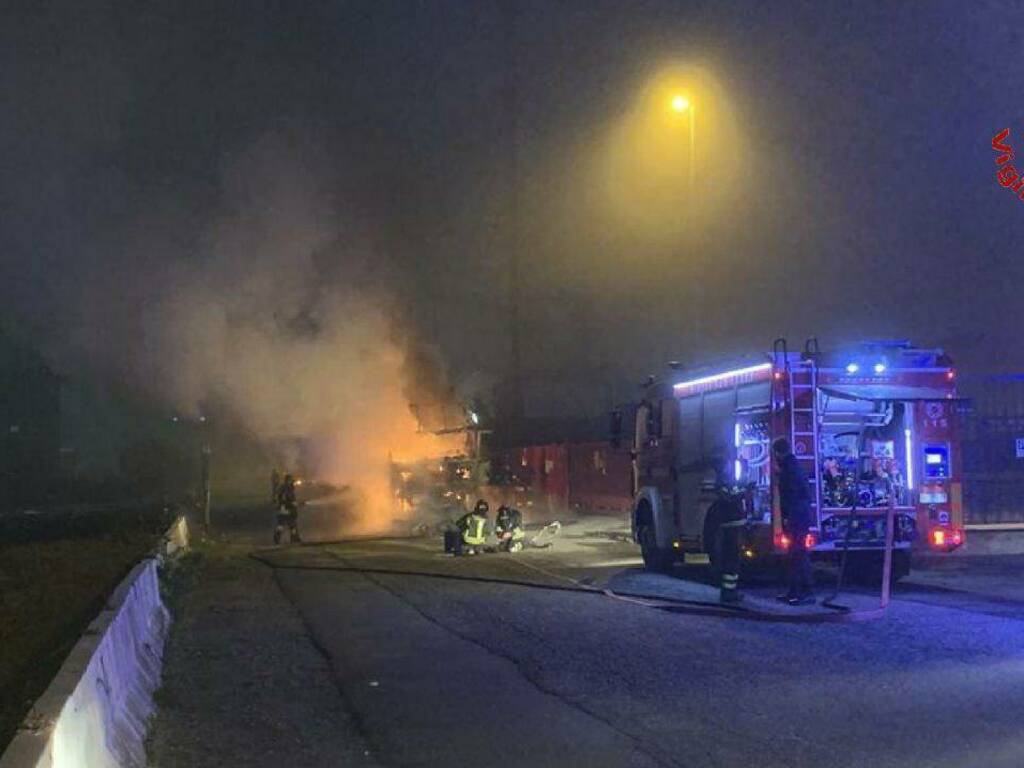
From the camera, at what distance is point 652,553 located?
47.4 ft

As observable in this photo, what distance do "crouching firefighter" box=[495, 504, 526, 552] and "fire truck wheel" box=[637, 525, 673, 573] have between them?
3331 mm

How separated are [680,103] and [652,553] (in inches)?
253

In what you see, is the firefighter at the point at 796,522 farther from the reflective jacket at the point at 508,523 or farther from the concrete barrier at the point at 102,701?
the reflective jacket at the point at 508,523

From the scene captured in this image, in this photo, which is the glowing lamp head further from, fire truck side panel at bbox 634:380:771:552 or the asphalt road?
the asphalt road

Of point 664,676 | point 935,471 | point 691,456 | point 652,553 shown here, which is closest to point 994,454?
point 935,471

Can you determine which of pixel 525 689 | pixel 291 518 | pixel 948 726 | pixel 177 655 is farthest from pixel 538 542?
pixel 948 726

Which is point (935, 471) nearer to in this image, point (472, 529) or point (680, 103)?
point (680, 103)

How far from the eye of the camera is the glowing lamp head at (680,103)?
15.1 meters

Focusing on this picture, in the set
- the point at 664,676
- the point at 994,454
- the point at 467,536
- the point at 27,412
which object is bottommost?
the point at 664,676

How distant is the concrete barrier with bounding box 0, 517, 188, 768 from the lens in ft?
12.7

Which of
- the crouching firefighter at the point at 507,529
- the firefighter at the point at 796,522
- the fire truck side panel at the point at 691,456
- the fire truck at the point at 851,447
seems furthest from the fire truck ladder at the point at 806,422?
the crouching firefighter at the point at 507,529

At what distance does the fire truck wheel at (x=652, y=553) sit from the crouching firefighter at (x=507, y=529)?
10.9 ft

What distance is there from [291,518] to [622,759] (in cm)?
1707

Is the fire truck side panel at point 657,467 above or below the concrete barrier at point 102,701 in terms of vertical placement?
above
